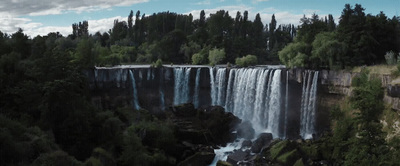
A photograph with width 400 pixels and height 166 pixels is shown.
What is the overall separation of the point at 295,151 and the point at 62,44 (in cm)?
4680

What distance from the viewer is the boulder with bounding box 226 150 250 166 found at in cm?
3747

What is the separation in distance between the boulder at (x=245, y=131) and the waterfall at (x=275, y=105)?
116 inches

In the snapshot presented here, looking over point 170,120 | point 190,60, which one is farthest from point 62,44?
point 170,120

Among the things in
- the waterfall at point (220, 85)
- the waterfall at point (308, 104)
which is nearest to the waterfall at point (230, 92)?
the waterfall at point (220, 85)

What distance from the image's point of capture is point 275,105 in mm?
47562

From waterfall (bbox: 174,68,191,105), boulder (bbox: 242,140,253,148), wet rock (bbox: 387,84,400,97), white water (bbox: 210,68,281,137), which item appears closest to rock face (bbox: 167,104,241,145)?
boulder (bbox: 242,140,253,148)

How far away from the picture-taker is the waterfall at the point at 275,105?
46875mm

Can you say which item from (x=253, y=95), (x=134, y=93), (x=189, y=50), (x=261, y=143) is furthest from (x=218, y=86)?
(x=189, y=50)

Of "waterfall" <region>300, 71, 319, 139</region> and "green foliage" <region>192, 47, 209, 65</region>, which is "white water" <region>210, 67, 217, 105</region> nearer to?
"waterfall" <region>300, 71, 319, 139</region>

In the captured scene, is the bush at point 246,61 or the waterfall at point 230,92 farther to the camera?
the bush at point 246,61

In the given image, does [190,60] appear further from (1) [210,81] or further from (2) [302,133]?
(2) [302,133]

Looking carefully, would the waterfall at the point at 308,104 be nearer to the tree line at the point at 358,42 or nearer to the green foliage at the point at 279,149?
the tree line at the point at 358,42

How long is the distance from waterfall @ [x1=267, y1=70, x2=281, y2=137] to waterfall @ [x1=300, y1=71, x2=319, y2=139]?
10.1 ft

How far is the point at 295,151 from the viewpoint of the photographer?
34875 mm
